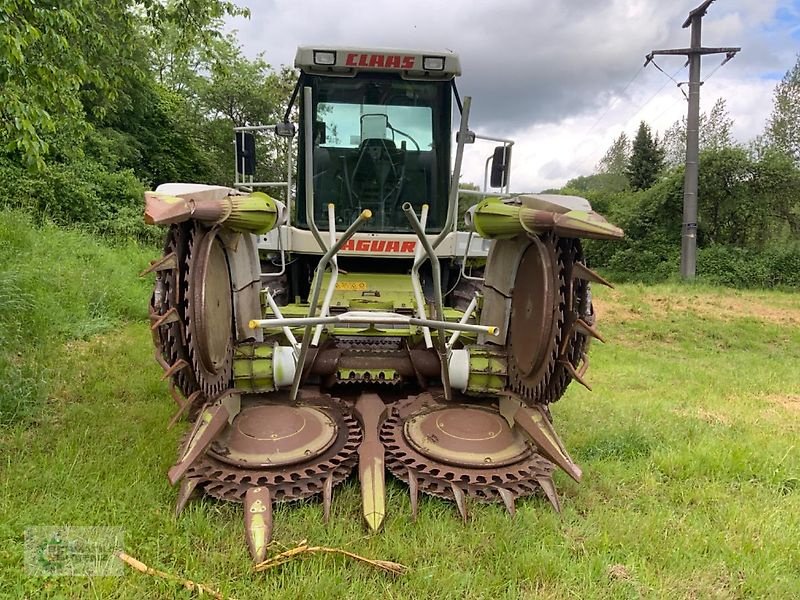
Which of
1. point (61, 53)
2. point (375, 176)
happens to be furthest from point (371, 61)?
point (61, 53)

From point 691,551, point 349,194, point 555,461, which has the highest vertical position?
point 349,194

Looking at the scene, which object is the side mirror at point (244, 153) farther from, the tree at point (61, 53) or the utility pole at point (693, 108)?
the utility pole at point (693, 108)

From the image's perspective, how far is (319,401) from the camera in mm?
3236

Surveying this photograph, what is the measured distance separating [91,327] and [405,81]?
3971mm

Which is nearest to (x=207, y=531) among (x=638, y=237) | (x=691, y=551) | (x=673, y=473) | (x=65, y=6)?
(x=691, y=551)

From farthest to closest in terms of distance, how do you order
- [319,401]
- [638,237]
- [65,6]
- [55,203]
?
[638,237] < [55,203] < [65,6] < [319,401]

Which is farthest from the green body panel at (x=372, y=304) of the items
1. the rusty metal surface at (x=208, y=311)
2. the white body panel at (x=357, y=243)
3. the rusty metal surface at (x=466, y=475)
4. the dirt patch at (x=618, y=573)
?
the dirt patch at (x=618, y=573)

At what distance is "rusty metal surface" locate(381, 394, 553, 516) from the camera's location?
2.75 m

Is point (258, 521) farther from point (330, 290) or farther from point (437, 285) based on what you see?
point (437, 285)

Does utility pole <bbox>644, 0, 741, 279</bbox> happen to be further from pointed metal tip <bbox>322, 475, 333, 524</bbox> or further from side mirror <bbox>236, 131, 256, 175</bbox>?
pointed metal tip <bbox>322, 475, 333, 524</bbox>

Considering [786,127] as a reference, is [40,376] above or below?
below

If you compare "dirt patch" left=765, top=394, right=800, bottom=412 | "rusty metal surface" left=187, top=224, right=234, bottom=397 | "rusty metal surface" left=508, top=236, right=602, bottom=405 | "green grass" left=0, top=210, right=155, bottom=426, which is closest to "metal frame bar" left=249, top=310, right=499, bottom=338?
"rusty metal surface" left=187, top=224, right=234, bottom=397

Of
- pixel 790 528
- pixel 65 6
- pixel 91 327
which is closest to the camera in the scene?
pixel 790 528

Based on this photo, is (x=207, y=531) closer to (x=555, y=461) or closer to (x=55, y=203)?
(x=555, y=461)
